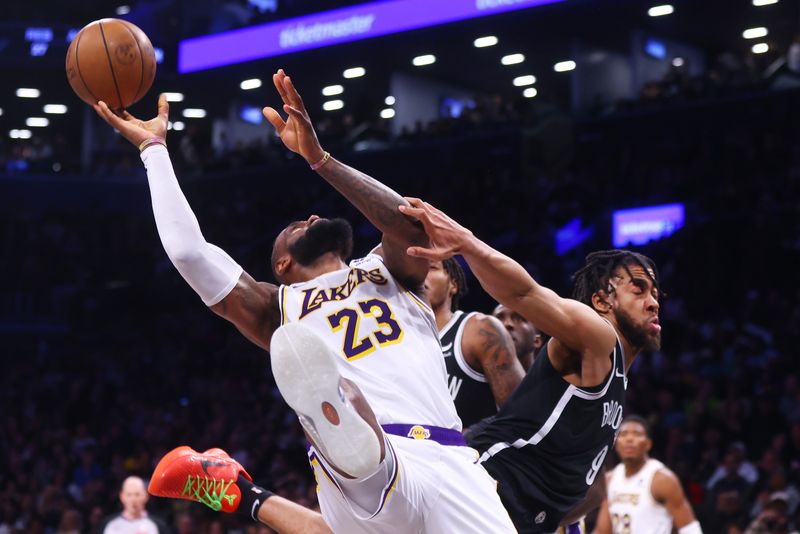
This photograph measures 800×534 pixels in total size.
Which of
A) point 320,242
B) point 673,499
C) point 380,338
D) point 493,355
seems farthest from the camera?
point 673,499

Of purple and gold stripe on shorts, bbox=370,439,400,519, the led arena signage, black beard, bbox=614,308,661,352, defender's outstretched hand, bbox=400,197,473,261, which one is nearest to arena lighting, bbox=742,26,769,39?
the led arena signage

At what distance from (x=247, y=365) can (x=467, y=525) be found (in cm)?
1519

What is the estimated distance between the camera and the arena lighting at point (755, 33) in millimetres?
21859

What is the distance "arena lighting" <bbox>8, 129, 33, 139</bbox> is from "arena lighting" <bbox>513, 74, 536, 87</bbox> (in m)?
14.2

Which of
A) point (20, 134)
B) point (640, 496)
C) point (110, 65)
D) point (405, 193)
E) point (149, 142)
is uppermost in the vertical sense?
point (110, 65)

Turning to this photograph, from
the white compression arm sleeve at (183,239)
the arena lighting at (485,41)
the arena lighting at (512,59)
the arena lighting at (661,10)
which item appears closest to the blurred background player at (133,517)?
the white compression arm sleeve at (183,239)

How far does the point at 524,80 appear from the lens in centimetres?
2489

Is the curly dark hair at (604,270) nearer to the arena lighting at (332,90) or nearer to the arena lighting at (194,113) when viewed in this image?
the arena lighting at (332,90)

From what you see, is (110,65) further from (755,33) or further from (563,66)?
(755,33)

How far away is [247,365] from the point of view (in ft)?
60.1

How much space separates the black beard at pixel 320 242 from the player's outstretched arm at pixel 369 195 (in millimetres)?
208

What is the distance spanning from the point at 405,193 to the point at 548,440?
16.5m

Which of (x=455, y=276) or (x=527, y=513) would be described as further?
(x=455, y=276)

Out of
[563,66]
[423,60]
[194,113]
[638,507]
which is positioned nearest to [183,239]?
[638,507]
